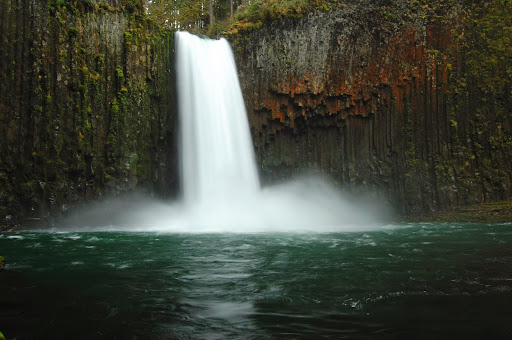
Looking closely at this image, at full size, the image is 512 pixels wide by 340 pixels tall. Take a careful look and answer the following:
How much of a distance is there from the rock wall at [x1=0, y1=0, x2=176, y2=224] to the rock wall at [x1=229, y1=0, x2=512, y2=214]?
4602mm

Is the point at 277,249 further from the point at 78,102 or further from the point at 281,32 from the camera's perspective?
the point at 281,32

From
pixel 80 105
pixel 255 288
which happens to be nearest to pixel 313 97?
pixel 80 105

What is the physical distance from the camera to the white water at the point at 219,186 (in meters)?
16.4

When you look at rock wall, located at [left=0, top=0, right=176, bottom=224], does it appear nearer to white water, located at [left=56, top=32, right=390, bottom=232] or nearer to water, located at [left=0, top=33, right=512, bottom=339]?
white water, located at [left=56, top=32, right=390, bottom=232]

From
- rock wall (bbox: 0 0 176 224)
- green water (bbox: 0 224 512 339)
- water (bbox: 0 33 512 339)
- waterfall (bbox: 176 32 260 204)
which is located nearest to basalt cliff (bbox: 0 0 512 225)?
rock wall (bbox: 0 0 176 224)

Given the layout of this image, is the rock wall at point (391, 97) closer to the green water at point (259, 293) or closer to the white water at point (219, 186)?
the white water at point (219, 186)

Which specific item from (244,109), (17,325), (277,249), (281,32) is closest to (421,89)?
(281,32)

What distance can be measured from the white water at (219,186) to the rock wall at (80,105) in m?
0.85

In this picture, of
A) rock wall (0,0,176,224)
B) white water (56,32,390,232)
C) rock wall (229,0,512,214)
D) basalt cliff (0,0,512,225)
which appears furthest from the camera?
rock wall (229,0,512,214)

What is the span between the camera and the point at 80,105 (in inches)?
600

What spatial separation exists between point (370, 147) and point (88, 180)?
12916 mm

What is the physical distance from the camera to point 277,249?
8969 millimetres

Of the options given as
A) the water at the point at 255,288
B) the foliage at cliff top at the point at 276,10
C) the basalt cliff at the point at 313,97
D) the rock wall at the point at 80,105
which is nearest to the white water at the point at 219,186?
the basalt cliff at the point at 313,97

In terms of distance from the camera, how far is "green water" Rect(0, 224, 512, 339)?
3586mm
